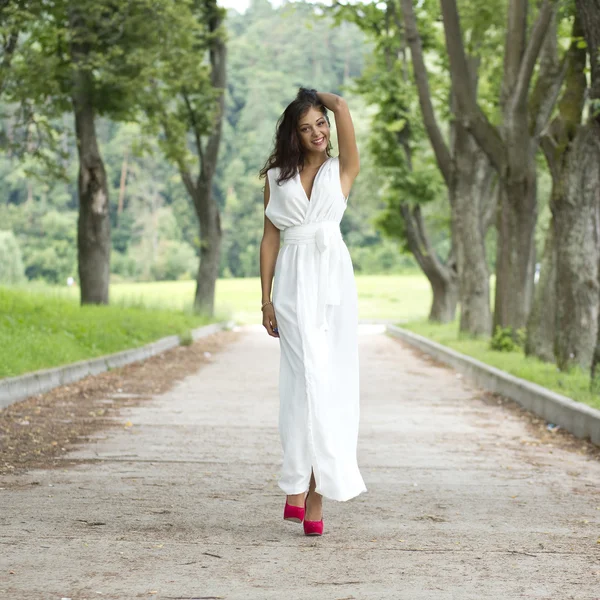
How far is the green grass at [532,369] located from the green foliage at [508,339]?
26 cm

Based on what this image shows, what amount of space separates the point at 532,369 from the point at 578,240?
68.7 inches

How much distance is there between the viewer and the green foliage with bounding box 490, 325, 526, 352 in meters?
20.6

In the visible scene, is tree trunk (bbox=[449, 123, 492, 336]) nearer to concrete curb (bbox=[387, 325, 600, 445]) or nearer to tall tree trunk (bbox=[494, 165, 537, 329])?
tall tree trunk (bbox=[494, 165, 537, 329])

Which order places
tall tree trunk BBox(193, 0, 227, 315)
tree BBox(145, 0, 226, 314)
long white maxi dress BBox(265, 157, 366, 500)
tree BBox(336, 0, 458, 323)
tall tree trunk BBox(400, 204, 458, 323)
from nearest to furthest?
long white maxi dress BBox(265, 157, 366, 500) → tree BBox(145, 0, 226, 314) → tree BBox(336, 0, 458, 323) → tall tree trunk BBox(193, 0, 227, 315) → tall tree trunk BBox(400, 204, 458, 323)

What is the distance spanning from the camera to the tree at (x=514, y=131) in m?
19.7

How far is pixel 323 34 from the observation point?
151 metres

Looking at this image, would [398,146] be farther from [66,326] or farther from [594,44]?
[594,44]

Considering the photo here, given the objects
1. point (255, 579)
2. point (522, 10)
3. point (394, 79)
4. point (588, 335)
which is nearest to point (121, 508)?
point (255, 579)

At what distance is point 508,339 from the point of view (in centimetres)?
2061

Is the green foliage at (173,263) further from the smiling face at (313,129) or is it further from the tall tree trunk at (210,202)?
the smiling face at (313,129)

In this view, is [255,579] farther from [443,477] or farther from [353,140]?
[443,477]

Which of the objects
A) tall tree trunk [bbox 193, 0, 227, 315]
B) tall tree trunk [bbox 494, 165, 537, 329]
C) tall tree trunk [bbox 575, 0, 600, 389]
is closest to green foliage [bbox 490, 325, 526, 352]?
tall tree trunk [bbox 494, 165, 537, 329]

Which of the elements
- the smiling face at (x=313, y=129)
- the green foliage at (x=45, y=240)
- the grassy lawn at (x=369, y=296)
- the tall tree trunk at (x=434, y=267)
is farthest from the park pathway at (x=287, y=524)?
the green foliage at (x=45, y=240)

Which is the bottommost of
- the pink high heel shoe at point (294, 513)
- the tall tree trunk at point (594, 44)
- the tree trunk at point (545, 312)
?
A: the pink high heel shoe at point (294, 513)
